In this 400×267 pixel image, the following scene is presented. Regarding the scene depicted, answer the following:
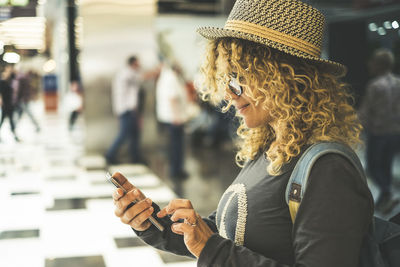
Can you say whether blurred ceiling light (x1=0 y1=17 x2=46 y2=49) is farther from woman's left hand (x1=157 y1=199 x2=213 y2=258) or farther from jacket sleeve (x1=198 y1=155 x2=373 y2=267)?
jacket sleeve (x1=198 y1=155 x2=373 y2=267)

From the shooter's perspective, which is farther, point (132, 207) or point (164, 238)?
point (164, 238)

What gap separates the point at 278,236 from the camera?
1.04 meters

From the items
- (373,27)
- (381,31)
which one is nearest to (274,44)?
(381,31)

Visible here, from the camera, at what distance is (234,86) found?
3.80 feet

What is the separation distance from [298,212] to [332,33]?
149 inches

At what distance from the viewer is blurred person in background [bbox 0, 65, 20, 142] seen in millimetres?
3980

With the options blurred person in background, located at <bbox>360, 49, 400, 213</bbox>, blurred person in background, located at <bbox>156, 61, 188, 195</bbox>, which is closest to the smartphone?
blurred person in background, located at <bbox>360, 49, 400, 213</bbox>

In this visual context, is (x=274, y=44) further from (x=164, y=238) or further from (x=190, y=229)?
(x=164, y=238)

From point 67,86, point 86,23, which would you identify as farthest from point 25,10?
point 67,86

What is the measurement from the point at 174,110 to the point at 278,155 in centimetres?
494

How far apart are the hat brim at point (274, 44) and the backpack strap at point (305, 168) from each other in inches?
8.3

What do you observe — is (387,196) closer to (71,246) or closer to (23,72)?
(71,246)

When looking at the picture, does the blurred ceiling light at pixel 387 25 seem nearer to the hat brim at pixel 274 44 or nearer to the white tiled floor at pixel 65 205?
the white tiled floor at pixel 65 205

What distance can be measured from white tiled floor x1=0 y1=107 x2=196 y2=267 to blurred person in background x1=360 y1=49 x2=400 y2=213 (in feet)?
6.91
